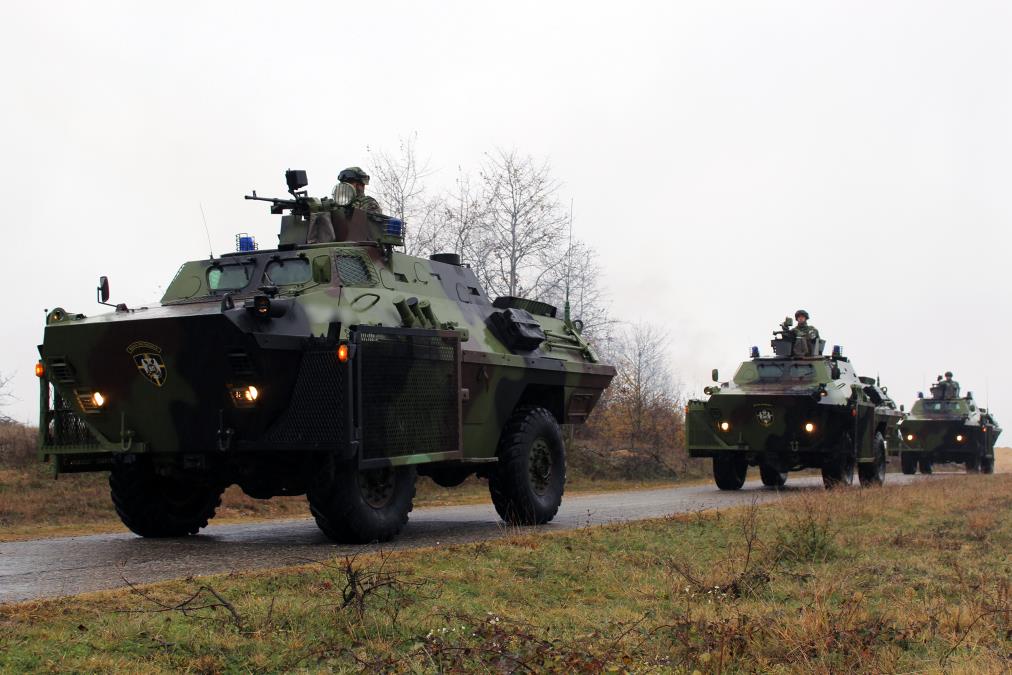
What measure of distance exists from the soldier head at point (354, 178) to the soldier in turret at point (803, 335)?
10663 millimetres

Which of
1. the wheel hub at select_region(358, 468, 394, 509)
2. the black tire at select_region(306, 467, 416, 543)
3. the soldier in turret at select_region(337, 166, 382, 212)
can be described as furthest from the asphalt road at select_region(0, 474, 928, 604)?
the soldier in turret at select_region(337, 166, 382, 212)

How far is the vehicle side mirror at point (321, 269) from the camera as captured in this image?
10.9 m

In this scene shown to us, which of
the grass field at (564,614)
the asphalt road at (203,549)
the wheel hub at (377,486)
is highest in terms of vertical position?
the wheel hub at (377,486)

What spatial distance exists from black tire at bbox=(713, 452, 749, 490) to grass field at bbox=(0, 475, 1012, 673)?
11429 millimetres

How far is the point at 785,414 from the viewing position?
1995 cm

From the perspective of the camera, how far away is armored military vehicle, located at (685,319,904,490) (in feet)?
65.6

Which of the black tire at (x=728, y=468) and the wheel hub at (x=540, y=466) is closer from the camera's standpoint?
the wheel hub at (x=540, y=466)

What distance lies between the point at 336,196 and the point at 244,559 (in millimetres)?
5066

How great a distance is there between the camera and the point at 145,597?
6.74 metres

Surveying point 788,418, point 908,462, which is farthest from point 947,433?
point 788,418

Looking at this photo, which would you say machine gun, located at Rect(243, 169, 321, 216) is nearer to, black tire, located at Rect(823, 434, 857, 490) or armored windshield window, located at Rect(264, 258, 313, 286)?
armored windshield window, located at Rect(264, 258, 313, 286)

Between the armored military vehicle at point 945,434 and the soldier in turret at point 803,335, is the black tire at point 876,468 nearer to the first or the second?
the soldier in turret at point 803,335

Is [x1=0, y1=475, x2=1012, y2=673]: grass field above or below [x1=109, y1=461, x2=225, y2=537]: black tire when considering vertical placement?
below

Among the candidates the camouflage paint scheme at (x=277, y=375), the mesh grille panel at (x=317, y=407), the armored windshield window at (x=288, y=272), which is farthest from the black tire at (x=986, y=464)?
the mesh grille panel at (x=317, y=407)
